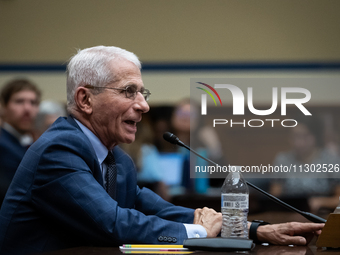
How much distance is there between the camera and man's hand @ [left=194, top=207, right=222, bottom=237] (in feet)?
4.47

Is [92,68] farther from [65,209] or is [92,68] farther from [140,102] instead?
[65,209]

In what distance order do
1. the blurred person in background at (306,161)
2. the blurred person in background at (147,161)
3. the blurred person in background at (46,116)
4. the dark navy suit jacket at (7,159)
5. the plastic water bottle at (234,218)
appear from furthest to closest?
the blurred person in background at (306,161), the blurred person in background at (147,161), the blurred person in background at (46,116), the dark navy suit jacket at (7,159), the plastic water bottle at (234,218)

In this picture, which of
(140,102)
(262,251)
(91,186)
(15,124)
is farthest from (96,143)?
(15,124)

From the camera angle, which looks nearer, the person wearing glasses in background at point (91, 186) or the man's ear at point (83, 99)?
the person wearing glasses in background at point (91, 186)

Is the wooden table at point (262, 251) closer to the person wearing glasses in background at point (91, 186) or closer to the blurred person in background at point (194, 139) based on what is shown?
the person wearing glasses in background at point (91, 186)

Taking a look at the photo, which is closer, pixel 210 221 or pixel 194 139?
pixel 210 221

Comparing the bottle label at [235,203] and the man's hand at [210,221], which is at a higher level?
the bottle label at [235,203]

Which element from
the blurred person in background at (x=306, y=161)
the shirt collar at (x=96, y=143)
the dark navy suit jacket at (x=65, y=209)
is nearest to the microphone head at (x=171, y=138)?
the shirt collar at (x=96, y=143)

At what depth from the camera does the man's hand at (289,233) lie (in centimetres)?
132

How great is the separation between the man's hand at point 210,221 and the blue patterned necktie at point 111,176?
30cm

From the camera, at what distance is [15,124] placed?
2727 mm

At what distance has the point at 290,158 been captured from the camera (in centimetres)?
443

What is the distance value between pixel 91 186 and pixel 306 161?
3.51 metres

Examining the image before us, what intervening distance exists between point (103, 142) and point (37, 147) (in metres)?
0.28
